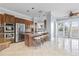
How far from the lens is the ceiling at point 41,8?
3.71 meters

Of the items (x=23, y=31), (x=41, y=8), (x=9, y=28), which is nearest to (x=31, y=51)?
(x=23, y=31)

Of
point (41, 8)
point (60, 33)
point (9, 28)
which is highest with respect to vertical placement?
point (41, 8)

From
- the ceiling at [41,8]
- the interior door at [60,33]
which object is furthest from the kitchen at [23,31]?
the interior door at [60,33]

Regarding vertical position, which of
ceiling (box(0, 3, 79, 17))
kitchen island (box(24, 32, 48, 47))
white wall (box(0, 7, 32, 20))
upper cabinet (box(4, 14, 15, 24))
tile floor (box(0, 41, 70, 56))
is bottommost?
tile floor (box(0, 41, 70, 56))

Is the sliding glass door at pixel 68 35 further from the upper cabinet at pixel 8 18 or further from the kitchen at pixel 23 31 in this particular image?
the upper cabinet at pixel 8 18

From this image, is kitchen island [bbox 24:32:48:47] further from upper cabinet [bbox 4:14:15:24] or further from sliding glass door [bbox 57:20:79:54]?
upper cabinet [bbox 4:14:15:24]

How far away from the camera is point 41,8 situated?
3.87 m

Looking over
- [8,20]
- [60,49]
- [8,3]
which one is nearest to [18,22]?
[8,20]

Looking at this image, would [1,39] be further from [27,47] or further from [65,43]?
[65,43]

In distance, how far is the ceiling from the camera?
3711 mm

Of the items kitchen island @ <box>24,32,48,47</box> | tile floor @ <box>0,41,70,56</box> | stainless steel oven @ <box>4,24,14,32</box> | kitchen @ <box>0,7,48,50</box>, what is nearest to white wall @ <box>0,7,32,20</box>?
kitchen @ <box>0,7,48,50</box>

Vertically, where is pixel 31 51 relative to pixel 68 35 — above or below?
below

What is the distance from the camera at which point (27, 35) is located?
3.99 meters

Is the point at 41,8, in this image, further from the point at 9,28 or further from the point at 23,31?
the point at 9,28
